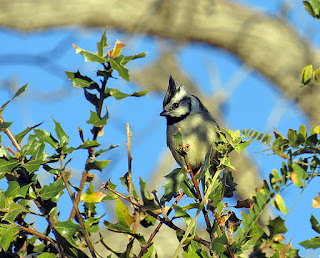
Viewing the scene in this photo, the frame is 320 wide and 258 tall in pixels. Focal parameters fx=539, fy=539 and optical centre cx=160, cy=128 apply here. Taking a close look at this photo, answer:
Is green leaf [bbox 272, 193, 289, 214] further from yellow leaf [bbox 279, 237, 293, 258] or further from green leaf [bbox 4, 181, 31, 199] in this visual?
green leaf [bbox 4, 181, 31, 199]

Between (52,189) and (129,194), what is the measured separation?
0.62 ft

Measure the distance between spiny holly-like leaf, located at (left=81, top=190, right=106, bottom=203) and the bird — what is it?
1.46 metres

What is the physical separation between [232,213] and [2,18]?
5.52 meters

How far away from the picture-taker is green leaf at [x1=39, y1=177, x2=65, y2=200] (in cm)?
128

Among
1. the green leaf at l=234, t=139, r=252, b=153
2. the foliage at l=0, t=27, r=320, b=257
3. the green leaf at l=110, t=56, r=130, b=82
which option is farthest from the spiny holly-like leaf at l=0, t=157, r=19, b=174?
the green leaf at l=234, t=139, r=252, b=153

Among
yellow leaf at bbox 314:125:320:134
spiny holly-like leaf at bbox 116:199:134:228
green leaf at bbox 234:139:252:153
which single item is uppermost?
yellow leaf at bbox 314:125:320:134

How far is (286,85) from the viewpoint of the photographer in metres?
6.60

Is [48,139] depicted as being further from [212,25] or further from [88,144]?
[212,25]

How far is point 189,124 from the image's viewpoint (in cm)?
299

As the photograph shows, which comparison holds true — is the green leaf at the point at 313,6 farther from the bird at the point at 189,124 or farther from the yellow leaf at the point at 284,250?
the bird at the point at 189,124

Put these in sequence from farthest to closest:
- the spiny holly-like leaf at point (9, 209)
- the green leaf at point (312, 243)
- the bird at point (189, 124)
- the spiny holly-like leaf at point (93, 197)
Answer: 1. the bird at point (189, 124)
2. the spiny holly-like leaf at point (93, 197)
3. the spiny holly-like leaf at point (9, 209)
4. the green leaf at point (312, 243)

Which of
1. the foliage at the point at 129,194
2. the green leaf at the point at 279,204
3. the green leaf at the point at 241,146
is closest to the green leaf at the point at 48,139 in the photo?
the foliage at the point at 129,194

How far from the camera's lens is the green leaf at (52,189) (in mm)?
1282

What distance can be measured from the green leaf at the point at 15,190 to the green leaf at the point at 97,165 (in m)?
0.15
